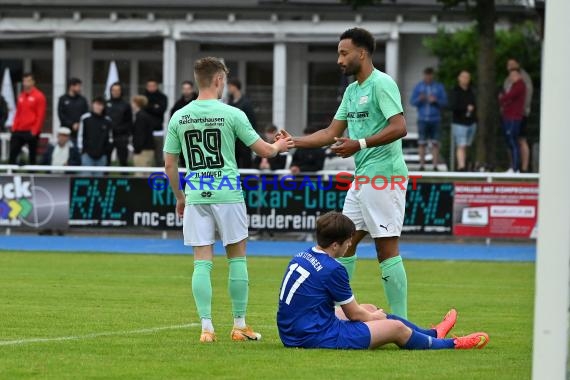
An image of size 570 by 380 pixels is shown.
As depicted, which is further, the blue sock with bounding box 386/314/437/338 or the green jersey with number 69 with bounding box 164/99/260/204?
the green jersey with number 69 with bounding box 164/99/260/204

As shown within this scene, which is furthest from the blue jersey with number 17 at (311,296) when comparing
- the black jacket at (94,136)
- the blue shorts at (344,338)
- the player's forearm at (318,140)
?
the black jacket at (94,136)

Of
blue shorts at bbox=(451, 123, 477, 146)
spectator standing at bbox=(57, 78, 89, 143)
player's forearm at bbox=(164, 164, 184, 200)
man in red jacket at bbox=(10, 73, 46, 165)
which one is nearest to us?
player's forearm at bbox=(164, 164, 184, 200)

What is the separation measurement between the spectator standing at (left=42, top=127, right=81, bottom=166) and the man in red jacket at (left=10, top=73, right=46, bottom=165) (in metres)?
0.50

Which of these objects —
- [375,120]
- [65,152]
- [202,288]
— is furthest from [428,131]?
[202,288]

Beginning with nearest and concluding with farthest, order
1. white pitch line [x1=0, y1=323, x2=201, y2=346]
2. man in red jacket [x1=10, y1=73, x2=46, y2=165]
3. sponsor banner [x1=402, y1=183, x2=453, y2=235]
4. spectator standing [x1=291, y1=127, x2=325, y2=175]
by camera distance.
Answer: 1. white pitch line [x1=0, y1=323, x2=201, y2=346]
2. sponsor banner [x1=402, y1=183, x2=453, y2=235]
3. spectator standing [x1=291, y1=127, x2=325, y2=175]
4. man in red jacket [x1=10, y1=73, x2=46, y2=165]

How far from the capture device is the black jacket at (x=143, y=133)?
26906 millimetres

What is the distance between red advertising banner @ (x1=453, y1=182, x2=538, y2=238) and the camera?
2358 centimetres

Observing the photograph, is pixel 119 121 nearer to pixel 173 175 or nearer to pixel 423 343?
pixel 173 175

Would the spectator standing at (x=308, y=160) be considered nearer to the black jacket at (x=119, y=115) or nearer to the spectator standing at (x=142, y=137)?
the spectator standing at (x=142, y=137)

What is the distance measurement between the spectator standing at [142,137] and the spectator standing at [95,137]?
2.55 ft

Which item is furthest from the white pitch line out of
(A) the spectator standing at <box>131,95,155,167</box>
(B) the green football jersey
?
(A) the spectator standing at <box>131,95,155,167</box>

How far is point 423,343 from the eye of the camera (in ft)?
32.4

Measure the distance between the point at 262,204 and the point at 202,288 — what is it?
44.8 feet

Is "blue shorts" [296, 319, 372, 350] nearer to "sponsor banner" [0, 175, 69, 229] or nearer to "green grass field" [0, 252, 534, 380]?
"green grass field" [0, 252, 534, 380]
